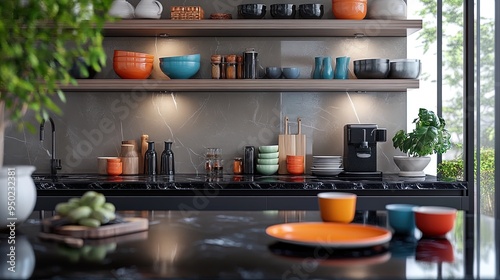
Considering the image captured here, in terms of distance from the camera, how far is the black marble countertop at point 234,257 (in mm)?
1359

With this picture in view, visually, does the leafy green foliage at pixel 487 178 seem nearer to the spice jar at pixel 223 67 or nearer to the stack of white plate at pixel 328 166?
the stack of white plate at pixel 328 166

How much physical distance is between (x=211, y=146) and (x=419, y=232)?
2.63 meters

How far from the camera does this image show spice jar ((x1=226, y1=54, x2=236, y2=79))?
4188 mm

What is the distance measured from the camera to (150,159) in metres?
4.23

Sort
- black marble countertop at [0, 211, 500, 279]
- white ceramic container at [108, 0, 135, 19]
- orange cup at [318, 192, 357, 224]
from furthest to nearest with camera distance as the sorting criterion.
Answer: white ceramic container at [108, 0, 135, 19], orange cup at [318, 192, 357, 224], black marble countertop at [0, 211, 500, 279]

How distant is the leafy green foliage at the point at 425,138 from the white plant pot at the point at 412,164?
0.13ft

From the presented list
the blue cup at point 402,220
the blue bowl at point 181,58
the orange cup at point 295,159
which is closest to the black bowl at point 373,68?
the orange cup at point 295,159

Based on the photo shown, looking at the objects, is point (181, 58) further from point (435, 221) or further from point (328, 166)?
point (435, 221)

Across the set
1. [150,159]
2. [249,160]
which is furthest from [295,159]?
[150,159]

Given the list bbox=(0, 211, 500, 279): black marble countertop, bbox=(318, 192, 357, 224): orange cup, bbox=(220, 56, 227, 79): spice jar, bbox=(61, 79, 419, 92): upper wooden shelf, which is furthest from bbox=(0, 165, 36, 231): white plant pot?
bbox=(220, 56, 227, 79): spice jar

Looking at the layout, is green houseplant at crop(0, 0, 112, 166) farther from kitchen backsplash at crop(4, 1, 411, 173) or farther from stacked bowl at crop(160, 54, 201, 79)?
kitchen backsplash at crop(4, 1, 411, 173)

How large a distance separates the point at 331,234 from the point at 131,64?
265cm

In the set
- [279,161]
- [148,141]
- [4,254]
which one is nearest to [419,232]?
[4,254]

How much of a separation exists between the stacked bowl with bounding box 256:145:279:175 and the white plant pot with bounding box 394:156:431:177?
0.79m
